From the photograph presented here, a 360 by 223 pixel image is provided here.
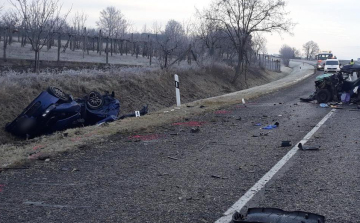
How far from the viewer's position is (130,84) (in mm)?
25312

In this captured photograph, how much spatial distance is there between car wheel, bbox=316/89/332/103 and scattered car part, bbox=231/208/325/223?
1630 cm

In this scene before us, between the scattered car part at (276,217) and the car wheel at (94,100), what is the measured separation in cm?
1241

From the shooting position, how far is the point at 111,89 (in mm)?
23234

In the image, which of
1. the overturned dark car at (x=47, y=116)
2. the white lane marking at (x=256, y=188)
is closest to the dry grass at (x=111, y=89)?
the overturned dark car at (x=47, y=116)

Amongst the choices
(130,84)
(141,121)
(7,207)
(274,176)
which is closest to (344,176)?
(274,176)

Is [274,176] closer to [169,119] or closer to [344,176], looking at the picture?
[344,176]

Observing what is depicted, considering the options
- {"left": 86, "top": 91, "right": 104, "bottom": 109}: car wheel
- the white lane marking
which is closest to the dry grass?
{"left": 86, "top": 91, "right": 104, "bottom": 109}: car wheel

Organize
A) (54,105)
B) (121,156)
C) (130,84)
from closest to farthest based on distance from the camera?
(121,156), (54,105), (130,84)

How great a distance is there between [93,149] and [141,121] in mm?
4381

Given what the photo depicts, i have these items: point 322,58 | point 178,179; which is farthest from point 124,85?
point 322,58

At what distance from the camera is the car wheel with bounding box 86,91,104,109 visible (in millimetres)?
16484

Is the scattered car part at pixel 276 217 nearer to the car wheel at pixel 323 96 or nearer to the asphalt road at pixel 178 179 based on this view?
the asphalt road at pixel 178 179

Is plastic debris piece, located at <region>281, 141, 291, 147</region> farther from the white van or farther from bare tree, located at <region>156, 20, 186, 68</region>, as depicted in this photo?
the white van

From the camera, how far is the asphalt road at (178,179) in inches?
210
